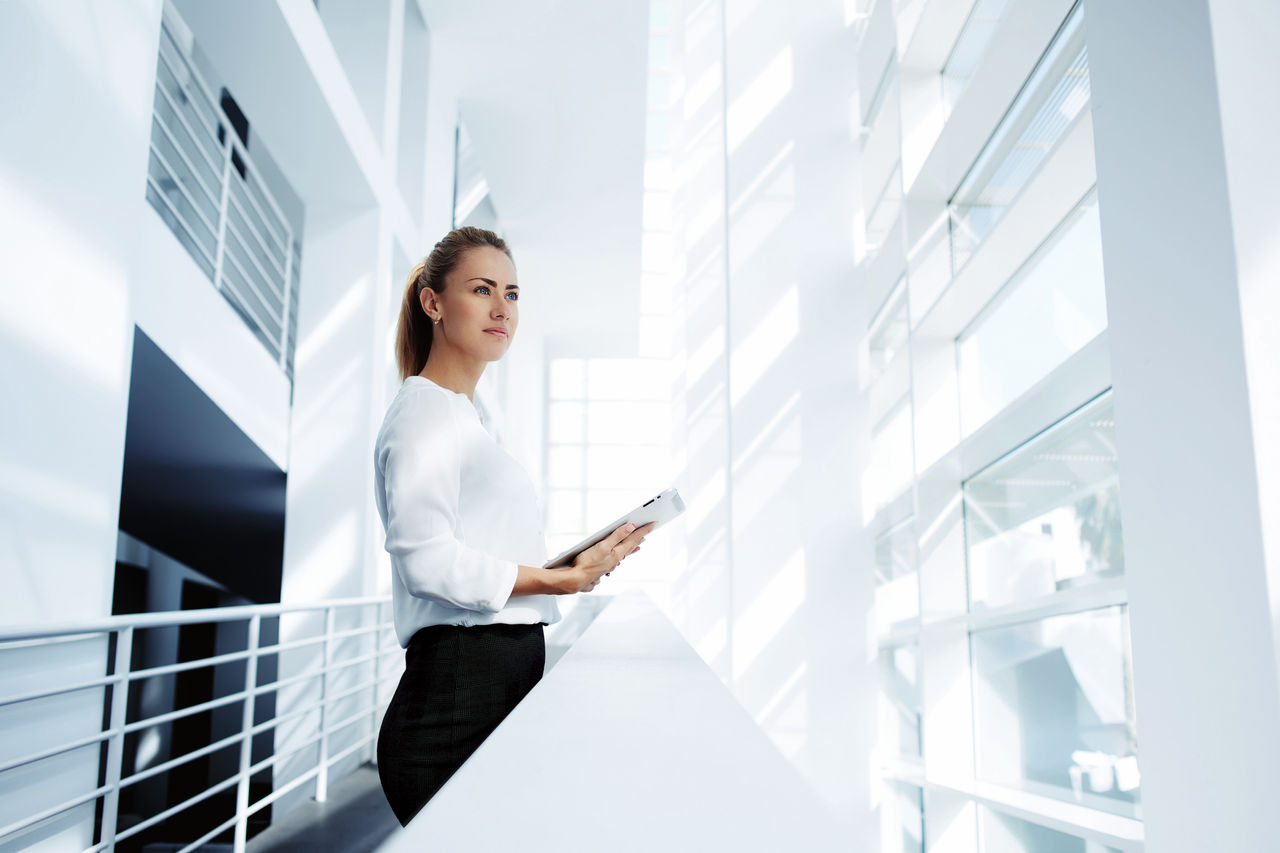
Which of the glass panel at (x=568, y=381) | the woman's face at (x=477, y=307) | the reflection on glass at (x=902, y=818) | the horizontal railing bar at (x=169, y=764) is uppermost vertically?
the glass panel at (x=568, y=381)

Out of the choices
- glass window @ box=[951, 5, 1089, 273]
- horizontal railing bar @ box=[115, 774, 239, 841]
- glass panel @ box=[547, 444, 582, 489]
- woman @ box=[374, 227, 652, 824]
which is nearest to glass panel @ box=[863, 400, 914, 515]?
glass window @ box=[951, 5, 1089, 273]

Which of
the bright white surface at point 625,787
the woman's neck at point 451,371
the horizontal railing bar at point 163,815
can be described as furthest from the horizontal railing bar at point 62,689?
the bright white surface at point 625,787

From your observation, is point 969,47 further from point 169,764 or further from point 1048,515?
point 169,764

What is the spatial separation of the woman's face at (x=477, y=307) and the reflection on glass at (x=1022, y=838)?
252 centimetres

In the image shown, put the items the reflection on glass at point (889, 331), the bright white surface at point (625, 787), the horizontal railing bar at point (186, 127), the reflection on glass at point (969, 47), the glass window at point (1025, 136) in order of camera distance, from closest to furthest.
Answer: the bright white surface at point (625, 787)
the glass window at point (1025, 136)
the reflection on glass at point (969, 47)
the horizontal railing bar at point (186, 127)
the reflection on glass at point (889, 331)

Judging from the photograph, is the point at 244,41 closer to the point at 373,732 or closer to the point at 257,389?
the point at 257,389

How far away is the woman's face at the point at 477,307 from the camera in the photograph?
5.14ft

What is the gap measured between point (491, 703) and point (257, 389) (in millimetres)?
4579

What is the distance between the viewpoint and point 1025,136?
145 inches

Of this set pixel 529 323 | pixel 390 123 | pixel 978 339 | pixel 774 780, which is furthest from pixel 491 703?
pixel 529 323

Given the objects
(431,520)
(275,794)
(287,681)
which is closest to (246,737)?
(287,681)

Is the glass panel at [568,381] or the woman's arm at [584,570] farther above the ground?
the glass panel at [568,381]

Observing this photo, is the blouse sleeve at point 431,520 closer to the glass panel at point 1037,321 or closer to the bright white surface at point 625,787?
the bright white surface at point 625,787

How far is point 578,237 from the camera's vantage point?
447 inches
